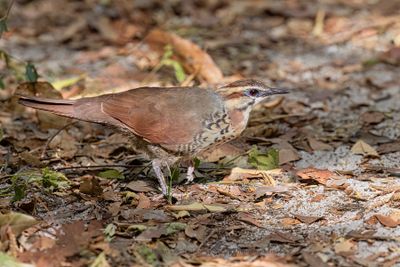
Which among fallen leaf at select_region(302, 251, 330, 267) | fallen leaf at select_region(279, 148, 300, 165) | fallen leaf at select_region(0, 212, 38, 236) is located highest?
fallen leaf at select_region(0, 212, 38, 236)

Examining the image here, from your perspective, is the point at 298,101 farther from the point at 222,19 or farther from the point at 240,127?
the point at 222,19

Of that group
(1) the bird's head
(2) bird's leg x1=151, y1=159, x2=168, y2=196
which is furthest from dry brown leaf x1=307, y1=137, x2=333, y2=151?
(2) bird's leg x1=151, y1=159, x2=168, y2=196

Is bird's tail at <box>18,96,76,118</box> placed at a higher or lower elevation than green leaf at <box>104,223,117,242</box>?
higher

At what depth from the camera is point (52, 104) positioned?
5195mm

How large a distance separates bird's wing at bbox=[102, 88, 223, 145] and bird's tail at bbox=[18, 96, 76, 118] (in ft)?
0.77

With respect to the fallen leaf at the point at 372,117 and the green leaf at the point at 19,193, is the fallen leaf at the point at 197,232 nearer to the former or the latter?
the green leaf at the point at 19,193

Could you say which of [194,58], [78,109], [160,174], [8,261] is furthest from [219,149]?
[8,261]

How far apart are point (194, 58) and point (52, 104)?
8.63 feet

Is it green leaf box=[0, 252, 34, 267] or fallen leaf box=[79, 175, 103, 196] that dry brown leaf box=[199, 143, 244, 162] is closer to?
fallen leaf box=[79, 175, 103, 196]

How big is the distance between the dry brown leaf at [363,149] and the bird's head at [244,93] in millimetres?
973

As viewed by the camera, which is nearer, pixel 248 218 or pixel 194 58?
pixel 248 218

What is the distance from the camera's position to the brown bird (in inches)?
199

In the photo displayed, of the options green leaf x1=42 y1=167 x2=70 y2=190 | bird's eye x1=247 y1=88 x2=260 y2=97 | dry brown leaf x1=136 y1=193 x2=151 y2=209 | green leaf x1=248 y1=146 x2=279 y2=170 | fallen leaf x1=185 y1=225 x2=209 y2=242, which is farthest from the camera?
green leaf x1=248 y1=146 x2=279 y2=170

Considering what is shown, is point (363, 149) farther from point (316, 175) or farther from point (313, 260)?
point (313, 260)
